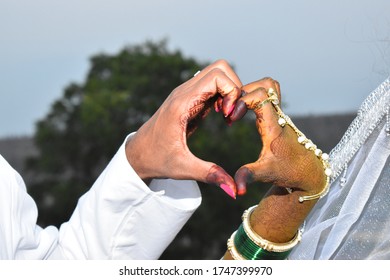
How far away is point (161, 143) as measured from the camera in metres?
1.69

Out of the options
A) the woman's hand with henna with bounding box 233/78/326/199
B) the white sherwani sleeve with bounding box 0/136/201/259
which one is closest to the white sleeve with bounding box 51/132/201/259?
the white sherwani sleeve with bounding box 0/136/201/259

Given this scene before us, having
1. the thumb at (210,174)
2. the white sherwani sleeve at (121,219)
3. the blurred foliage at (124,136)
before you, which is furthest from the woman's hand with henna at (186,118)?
the blurred foliage at (124,136)

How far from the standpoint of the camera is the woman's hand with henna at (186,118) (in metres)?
1.61

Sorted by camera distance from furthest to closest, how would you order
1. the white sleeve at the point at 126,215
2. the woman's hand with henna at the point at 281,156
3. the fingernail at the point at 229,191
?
the white sleeve at the point at 126,215 → the woman's hand with henna at the point at 281,156 → the fingernail at the point at 229,191

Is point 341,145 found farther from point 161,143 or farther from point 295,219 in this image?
point 161,143

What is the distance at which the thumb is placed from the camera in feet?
4.81

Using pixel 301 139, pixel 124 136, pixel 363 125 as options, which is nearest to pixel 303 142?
pixel 301 139

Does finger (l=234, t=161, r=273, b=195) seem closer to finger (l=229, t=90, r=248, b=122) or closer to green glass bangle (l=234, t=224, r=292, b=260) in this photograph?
finger (l=229, t=90, r=248, b=122)

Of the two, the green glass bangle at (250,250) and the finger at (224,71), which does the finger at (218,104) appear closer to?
the finger at (224,71)

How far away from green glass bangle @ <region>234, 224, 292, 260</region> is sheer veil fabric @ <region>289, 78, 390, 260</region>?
5.7 inches

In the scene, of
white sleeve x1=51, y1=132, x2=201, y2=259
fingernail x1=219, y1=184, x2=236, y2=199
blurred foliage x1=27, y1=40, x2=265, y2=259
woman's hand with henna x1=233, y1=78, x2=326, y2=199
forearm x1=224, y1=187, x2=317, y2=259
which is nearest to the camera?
fingernail x1=219, y1=184, x2=236, y2=199

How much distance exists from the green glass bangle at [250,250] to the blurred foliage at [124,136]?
28.1 feet

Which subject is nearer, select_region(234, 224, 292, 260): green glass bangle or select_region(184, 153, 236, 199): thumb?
select_region(184, 153, 236, 199): thumb

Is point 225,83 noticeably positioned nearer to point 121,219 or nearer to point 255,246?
point 255,246
